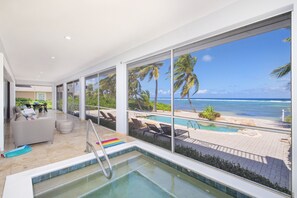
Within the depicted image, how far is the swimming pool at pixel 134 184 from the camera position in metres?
2.31

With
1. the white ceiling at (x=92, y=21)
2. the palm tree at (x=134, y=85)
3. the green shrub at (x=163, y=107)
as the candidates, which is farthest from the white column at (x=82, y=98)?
the green shrub at (x=163, y=107)

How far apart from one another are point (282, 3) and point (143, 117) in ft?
13.2

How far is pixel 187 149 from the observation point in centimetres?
402

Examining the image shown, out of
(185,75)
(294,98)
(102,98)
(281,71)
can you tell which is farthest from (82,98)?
(294,98)

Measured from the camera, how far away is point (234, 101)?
2.93m

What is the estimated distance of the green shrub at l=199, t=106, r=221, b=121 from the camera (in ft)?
10.4

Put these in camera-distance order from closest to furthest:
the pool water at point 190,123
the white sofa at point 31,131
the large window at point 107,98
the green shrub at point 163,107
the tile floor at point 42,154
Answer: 1. the tile floor at point 42,154
2. the pool water at point 190,123
3. the white sofa at point 31,131
4. the green shrub at point 163,107
5. the large window at point 107,98

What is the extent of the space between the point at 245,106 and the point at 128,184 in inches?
104

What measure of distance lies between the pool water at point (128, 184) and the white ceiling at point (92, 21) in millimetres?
2993

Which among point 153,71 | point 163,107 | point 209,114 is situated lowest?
point 209,114

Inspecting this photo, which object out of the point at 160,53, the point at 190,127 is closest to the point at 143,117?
the point at 190,127

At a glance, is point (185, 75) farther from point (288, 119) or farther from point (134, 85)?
point (288, 119)

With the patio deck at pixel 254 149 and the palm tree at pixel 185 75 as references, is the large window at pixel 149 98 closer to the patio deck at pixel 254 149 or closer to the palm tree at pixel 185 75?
the palm tree at pixel 185 75

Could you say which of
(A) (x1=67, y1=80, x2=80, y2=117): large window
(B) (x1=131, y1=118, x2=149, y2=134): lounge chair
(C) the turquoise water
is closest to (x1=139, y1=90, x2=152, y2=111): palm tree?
(B) (x1=131, y1=118, x2=149, y2=134): lounge chair
